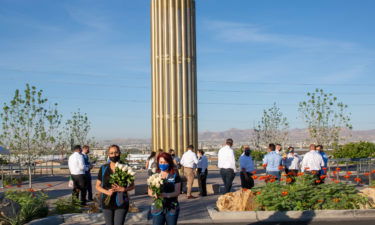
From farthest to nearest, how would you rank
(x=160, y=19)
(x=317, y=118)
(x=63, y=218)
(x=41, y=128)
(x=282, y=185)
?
(x=317, y=118)
(x=41, y=128)
(x=160, y=19)
(x=282, y=185)
(x=63, y=218)

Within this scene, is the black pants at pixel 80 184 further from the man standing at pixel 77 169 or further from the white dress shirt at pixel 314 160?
the white dress shirt at pixel 314 160

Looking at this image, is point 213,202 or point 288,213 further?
point 213,202

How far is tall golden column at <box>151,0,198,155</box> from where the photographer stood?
60.5 ft

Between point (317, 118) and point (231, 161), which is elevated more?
point (317, 118)

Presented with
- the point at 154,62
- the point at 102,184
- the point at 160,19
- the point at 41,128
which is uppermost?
the point at 160,19

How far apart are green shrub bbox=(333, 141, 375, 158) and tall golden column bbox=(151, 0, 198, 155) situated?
17.6 meters

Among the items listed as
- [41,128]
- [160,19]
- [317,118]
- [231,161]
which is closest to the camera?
[231,161]

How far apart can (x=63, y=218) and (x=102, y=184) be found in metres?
4.28

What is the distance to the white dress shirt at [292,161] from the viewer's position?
60.9 feet

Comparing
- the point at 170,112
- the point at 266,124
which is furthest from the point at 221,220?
the point at 266,124

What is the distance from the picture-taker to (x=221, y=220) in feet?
37.1

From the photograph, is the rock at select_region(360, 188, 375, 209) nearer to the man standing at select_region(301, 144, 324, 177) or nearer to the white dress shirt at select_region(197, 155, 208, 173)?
the man standing at select_region(301, 144, 324, 177)

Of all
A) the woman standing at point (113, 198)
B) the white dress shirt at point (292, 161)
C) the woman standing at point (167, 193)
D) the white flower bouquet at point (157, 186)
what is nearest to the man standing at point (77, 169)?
the woman standing at point (113, 198)

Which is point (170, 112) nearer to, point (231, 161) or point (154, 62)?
point (154, 62)
